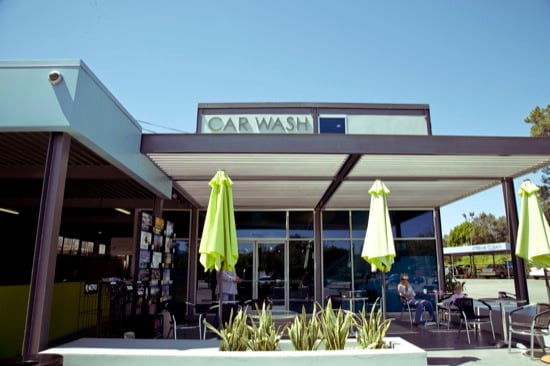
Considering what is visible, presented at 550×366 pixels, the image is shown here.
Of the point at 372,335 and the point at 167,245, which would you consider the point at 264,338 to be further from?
the point at 167,245

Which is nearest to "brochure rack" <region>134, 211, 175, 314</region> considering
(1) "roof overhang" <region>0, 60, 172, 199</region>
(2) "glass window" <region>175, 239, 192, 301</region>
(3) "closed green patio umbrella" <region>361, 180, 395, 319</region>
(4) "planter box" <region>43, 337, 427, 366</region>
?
(1) "roof overhang" <region>0, 60, 172, 199</region>

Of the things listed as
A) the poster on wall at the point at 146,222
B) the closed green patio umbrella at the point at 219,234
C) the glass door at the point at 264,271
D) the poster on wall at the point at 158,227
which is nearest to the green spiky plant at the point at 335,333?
the closed green patio umbrella at the point at 219,234

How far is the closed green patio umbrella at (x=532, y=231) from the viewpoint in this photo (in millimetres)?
5488

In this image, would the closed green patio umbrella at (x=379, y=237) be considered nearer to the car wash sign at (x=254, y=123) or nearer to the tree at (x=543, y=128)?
the car wash sign at (x=254, y=123)

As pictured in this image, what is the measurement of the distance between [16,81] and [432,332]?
8.67 meters

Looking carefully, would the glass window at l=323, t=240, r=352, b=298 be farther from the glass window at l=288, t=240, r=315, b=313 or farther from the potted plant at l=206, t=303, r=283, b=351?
the potted plant at l=206, t=303, r=283, b=351

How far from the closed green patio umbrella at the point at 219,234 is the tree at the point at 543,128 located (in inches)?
1247

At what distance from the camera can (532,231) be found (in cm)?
561

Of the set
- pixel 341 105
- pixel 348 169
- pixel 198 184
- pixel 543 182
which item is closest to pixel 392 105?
pixel 341 105

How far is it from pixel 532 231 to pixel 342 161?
313 cm

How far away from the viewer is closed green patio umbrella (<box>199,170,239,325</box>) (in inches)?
174

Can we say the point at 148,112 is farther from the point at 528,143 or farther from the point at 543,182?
the point at 543,182

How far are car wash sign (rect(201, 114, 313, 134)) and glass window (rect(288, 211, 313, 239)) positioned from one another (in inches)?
110

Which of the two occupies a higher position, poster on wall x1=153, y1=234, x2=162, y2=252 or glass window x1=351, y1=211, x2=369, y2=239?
glass window x1=351, y1=211, x2=369, y2=239
